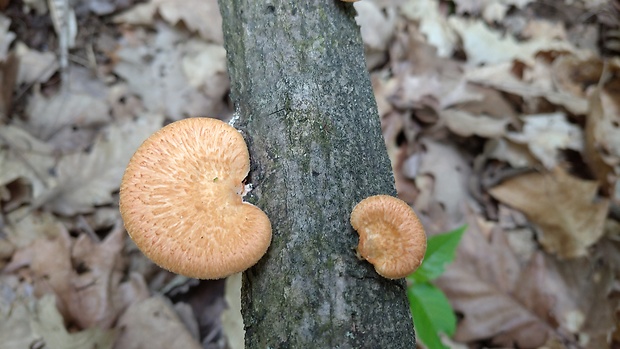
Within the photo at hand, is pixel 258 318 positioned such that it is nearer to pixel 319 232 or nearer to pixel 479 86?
pixel 319 232

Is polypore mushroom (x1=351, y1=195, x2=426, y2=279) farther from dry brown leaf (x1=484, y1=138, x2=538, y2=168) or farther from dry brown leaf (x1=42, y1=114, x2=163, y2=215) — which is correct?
dry brown leaf (x1=42, y1=114, x2=163, y2=215)

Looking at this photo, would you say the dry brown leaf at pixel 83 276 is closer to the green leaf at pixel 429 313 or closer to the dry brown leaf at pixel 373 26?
the green leaf at pixel 429 313

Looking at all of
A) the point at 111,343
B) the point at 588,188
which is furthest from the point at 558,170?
the point at 111,343

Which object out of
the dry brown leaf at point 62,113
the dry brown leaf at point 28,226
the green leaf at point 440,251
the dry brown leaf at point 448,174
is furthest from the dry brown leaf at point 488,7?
the dry brown leaf at point 28,226

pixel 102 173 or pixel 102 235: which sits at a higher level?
pixel 102 173

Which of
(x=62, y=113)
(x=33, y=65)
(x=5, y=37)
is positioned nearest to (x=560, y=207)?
(x=62, y=113)
